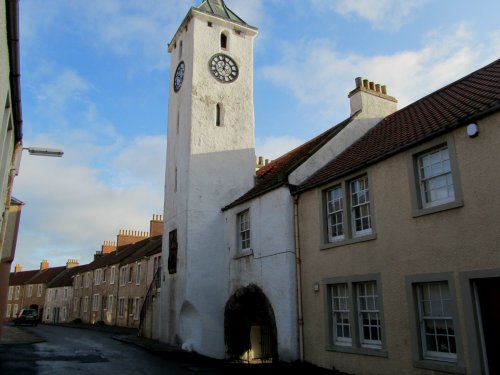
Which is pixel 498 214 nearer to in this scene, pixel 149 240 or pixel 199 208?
pixel 199 208

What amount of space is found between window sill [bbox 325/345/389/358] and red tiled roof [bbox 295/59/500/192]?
4656 millimetres

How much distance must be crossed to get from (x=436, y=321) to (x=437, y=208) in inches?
96.8

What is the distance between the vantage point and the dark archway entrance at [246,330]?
56.7ft

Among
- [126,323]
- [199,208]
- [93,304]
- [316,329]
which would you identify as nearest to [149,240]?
[126,323]

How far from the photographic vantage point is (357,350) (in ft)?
38.6

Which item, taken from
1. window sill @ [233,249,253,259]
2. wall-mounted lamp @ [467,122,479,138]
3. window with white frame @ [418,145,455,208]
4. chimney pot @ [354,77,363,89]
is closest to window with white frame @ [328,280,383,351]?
window with white frame @ [418,145,455,208]

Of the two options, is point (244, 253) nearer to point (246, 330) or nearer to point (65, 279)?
point (246, 330)

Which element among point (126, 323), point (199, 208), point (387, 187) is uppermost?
point (199, 208)

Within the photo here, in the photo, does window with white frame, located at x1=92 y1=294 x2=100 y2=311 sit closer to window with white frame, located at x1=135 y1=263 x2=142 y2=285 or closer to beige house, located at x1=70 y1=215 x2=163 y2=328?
beige house, located at x1=70 y1=215 x2=163 y2=328

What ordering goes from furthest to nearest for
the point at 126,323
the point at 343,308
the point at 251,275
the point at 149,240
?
the point at 149,240, the point at 126,323, the point at 251,275, the point at 343,308

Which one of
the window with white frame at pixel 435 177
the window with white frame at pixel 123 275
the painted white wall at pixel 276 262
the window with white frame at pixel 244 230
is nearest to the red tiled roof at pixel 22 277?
the window with white frame at pixel 123 275

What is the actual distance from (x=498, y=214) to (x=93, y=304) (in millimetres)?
43221

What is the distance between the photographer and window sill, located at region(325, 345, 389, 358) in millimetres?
11062

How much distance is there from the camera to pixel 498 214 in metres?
8.91
